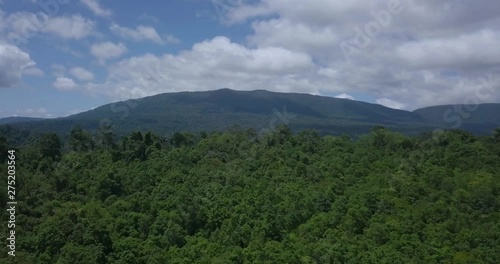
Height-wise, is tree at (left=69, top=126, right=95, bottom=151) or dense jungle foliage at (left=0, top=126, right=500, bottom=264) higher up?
tree at (left=69, top=126, right=95, bottom=151)

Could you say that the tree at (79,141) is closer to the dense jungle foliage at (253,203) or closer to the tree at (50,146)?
the dense jungle foliage at (253,203)

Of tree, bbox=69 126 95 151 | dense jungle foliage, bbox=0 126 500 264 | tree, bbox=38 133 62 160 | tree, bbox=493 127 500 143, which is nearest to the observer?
dense jungle foliage, bbox=0 126 500 264

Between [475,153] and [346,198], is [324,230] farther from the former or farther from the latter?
[475,153]

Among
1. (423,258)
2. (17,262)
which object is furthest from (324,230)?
(17,262)

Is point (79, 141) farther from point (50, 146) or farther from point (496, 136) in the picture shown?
point (496, 136)

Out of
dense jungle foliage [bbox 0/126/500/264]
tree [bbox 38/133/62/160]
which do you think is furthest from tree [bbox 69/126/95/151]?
tree [bbox 38/133/62/160]

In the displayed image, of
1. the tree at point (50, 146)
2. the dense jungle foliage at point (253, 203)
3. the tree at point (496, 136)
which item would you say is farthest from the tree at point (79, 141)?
the tree at point (496, 136)

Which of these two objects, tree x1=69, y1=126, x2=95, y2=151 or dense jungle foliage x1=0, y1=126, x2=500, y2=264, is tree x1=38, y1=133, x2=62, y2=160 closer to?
dense jungle foliage x1=0, y1=126, x2=500, y2=264

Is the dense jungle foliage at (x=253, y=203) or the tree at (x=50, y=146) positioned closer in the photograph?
the dense jungle foliage at (x=253, y=203)
